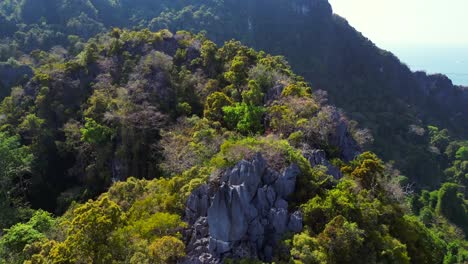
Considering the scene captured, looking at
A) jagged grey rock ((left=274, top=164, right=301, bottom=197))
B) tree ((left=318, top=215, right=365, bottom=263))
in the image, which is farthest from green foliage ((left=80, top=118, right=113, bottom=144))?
tree ((left=318, top=215, right=365, bottom=263))

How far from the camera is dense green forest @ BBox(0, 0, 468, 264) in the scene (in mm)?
17766

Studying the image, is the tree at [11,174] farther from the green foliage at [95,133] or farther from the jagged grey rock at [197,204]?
the jagged grey rock at [197,204]

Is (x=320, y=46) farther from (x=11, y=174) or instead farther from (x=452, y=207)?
(x=11, y=174)

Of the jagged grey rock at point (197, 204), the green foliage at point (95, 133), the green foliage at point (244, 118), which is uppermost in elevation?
the green foliage at point (244, 118)

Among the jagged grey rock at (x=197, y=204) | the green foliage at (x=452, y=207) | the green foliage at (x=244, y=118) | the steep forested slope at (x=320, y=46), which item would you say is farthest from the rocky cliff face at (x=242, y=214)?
the steep forested slope at (x=320, y=46)

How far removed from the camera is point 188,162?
77.4 ft

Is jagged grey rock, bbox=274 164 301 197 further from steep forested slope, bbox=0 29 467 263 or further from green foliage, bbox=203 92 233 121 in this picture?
green foliage, bbox=203 92 233 121

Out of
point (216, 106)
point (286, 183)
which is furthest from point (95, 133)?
point (286, 183)

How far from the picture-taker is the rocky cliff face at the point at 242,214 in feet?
56.5

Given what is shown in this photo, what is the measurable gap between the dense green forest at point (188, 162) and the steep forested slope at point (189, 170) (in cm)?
9

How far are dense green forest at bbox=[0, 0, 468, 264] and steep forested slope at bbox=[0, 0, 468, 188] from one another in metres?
1.25

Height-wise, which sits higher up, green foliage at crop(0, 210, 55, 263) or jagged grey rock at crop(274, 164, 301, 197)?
jagged grey rock at crop(274, 164, 301, 197)

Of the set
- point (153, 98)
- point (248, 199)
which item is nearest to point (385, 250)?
point (248, 199)

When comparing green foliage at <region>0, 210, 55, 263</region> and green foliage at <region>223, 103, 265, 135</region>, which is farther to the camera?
green foliage at <region>223, 103, 265, 135</region>
